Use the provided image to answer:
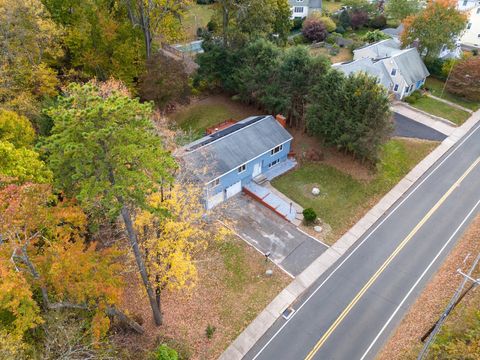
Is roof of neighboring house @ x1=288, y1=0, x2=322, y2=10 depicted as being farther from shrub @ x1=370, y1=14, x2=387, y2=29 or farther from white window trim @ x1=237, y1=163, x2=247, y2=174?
white window trim @ x1=237, y1=163, x2=247, y2=174

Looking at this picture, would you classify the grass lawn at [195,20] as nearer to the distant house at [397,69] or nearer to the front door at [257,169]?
the distant house at [397,69]

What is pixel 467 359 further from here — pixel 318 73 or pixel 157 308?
pixel 318 73

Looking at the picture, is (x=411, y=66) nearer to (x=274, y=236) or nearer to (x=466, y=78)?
(x=466, y=78)

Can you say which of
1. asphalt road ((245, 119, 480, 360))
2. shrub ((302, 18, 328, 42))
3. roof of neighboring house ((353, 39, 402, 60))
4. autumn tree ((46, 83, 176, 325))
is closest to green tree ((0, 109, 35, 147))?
autumn tree ((46, 83, 176, 325))

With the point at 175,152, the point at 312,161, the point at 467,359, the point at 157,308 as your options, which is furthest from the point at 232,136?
the point at 467,359

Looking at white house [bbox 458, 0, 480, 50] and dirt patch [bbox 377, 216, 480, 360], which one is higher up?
white house [bbox 458, 0, 480, 50]
